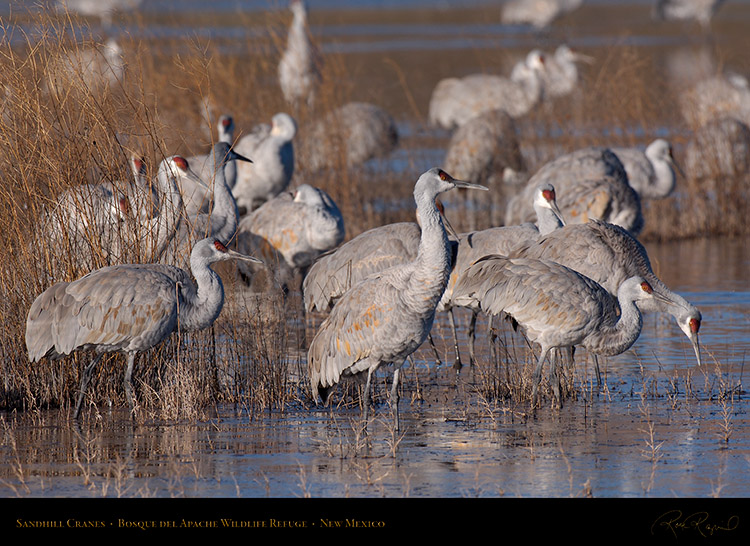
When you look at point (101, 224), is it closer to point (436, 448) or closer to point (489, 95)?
point (436, 448)

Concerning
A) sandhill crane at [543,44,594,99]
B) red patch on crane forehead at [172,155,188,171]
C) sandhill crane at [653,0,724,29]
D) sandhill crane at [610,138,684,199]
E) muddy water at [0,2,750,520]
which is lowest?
muddy water at [0,2,750,520]

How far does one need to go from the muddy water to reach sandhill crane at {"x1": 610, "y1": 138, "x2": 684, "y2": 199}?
209 inches

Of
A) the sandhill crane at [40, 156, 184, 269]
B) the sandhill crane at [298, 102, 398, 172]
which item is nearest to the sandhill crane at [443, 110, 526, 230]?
the sandhill crane at [298, 102, 398, 172]

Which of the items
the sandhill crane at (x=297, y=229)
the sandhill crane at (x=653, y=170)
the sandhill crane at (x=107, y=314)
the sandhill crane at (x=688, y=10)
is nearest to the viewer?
the sandhill crane at (x=107, y=314)

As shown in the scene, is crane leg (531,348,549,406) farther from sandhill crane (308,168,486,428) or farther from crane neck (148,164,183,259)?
crane neck (148,164,183,259)

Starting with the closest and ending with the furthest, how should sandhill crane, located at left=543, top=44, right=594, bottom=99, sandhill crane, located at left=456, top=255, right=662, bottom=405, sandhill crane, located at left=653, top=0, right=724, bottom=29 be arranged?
sandhill crane, located at left=456, top=255, right=662, bottom=405 < sandhill crane, located at left=543, top=44, right=594, bottom=99 < sandhill crane, located at left=653, top=0, right=724, bottom=29

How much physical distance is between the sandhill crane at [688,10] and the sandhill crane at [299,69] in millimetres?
29454

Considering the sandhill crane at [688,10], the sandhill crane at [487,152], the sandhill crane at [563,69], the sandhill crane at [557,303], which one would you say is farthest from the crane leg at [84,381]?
the sandhill crane at [688,10]

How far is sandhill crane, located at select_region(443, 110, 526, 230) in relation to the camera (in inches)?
681

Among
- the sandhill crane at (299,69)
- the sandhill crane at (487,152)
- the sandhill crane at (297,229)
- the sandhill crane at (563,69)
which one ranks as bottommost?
the sandhill crane at (297,229)

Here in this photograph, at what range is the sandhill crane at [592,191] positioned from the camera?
11445mm

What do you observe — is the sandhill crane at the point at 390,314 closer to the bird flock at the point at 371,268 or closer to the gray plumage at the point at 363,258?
the bird flock at the point at 371,268

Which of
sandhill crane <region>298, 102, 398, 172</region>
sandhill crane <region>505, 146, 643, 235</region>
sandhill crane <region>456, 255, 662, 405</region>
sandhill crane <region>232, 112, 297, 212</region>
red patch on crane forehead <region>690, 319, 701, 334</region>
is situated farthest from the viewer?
sandhill crane <region>298, 102, 398, 172</region>

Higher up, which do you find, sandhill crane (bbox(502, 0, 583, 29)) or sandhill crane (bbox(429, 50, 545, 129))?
sandhill crane (bbox(502, 0, 583, 29))
